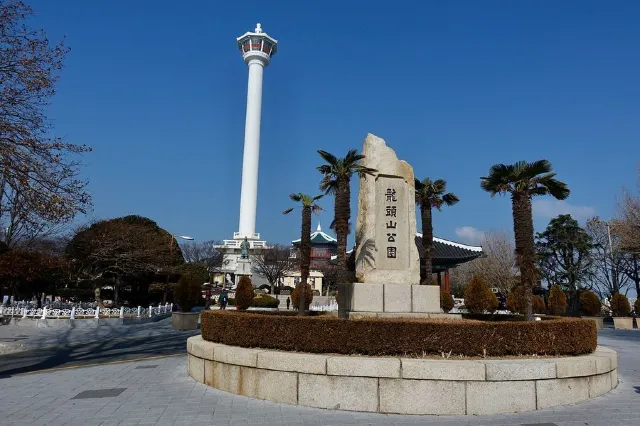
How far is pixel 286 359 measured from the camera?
22.9ft

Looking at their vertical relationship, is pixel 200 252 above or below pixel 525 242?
above

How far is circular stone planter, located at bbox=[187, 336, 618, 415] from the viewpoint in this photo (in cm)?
649

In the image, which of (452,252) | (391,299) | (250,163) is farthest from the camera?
(250,163)

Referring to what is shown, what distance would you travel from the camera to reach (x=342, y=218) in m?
15.1

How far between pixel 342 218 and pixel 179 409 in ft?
31.0

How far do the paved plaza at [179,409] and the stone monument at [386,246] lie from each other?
4.77 meters

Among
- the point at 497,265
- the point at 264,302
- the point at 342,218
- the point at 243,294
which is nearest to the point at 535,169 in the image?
the point at 342,218

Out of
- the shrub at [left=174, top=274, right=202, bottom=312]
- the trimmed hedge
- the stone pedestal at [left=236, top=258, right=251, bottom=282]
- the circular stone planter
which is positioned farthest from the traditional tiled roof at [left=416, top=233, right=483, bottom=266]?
the stone pedestal at [left=236, top=258, right=251, bottom=282]

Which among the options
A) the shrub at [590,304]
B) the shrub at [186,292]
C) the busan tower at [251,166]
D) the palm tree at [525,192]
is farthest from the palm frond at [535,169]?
the busan tower at [251,166]

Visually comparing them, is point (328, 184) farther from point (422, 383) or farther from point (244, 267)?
point (244, 267)

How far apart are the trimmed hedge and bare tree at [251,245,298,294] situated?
50973mm

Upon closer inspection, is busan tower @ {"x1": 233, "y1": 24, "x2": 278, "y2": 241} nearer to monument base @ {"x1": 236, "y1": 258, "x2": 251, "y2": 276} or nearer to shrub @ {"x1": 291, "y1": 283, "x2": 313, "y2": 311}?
monument base @ {"x1": 236, "y1": 258, "x2": 251, "y2": 276}

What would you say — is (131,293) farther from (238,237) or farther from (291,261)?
(238,237)

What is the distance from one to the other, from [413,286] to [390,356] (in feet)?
15.6
